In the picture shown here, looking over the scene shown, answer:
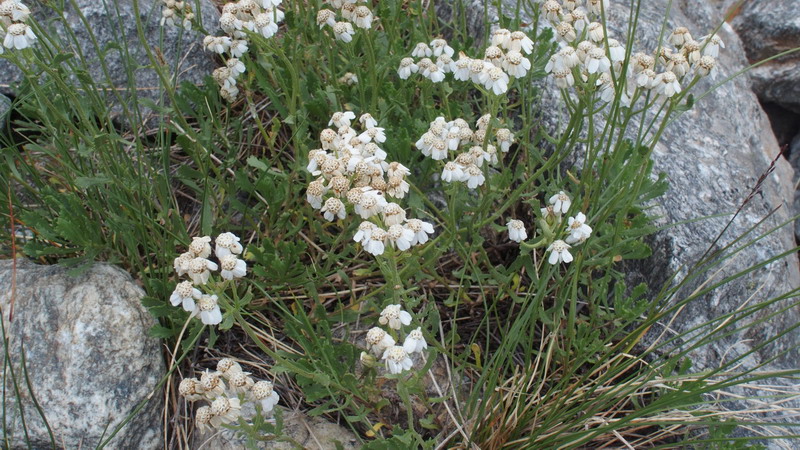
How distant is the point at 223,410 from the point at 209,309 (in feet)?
0.92

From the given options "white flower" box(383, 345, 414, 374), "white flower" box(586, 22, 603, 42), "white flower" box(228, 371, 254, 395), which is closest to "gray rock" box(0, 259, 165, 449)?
"white flower" box(228, 371, 254, 395)

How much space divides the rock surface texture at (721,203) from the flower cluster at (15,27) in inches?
76.3

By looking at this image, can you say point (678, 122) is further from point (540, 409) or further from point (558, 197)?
point (540, 409)

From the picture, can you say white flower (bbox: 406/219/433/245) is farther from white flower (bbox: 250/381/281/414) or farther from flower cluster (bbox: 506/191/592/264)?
white flower (bbox: 250/381/281/414)

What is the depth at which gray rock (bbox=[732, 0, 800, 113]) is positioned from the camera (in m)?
4.46

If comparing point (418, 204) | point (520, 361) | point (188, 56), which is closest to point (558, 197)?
point (418, 204)

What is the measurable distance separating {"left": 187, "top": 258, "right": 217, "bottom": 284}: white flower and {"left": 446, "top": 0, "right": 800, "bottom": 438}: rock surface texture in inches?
62.9

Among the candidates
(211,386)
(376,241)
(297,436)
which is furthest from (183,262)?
(297,436)

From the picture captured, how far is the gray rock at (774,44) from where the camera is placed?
4.46 meters

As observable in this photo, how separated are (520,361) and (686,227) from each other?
0.94m

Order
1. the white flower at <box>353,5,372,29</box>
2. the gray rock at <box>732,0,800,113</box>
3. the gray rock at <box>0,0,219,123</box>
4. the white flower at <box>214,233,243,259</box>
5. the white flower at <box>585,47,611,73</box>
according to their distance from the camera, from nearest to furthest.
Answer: the white flower at <box>214,233,243,259</box> < the white flower at <box>585,47,611,73</box> < the white flower at <box>353,5,372,29</box> < the gray rock at <box>0,0,219,123</box> < the gray rock at <box>732,0,800,113</box>

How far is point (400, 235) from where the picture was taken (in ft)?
6.34

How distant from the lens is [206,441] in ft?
7.44

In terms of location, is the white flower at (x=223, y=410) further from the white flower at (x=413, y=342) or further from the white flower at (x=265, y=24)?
the white flower at (x=265, y=24)
